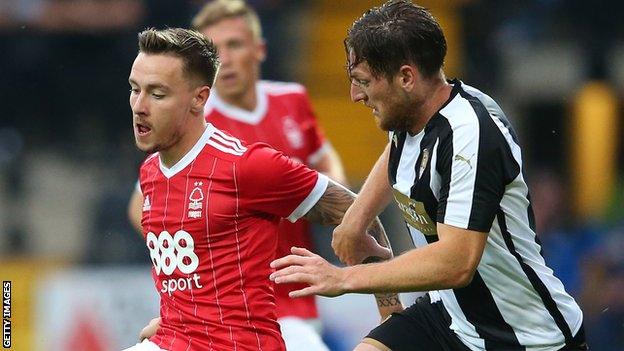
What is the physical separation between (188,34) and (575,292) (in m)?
6.72

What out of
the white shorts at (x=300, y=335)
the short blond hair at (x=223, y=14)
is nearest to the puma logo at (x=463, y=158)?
the white shorts at (x=300, y=335)

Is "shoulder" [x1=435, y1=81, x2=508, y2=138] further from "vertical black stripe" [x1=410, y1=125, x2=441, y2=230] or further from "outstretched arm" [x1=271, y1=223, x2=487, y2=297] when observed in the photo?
"outstretched arm" [x1=271, y1=223, x2=487, y2=297]

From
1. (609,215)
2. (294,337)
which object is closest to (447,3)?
(609,215)

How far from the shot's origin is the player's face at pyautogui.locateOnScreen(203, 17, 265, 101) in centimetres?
683

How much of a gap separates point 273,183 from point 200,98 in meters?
0.49

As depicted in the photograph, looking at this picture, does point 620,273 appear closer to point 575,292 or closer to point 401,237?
point 575,292

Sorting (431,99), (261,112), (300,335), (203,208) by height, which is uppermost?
(431,99)

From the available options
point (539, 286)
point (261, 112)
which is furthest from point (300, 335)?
point (539, 286)

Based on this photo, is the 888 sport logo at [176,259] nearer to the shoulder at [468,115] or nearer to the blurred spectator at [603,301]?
the shoulder at [468,115]

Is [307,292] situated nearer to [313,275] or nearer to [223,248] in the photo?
[313,275]

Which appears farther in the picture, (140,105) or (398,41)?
(140,105)

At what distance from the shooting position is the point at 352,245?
4863 millimetres

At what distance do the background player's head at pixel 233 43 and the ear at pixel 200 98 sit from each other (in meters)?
1.89

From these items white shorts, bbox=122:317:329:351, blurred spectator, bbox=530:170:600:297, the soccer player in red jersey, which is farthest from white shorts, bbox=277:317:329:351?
blurred spectator, bbox=530:170:600:297
